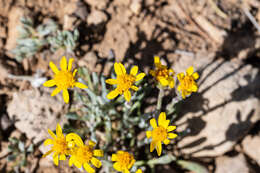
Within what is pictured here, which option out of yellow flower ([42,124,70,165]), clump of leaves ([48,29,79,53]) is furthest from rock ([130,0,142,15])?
yellow flower ([42,124,70,165])

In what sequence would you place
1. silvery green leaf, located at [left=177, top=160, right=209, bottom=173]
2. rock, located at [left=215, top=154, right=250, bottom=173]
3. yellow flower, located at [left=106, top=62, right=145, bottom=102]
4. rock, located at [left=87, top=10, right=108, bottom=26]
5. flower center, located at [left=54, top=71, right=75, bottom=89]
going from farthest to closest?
rock, located at [left=87, top=10, right=108, bottom=26] → rock, located at [left=215, top=154, right=250, bottom=173] → silvery green leaf, located at [left=177, top=160, right=209, bottom=173] → flower center, located at [left=54, top=71, right=75, bottom=89] → yellow flower, located at [left=106, top=62, right=145, bottom=102]

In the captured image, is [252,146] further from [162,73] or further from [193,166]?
[162,73]

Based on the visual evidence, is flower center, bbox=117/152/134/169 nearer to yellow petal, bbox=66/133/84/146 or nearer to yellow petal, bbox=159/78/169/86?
yellow petal, bbox=66/133/84/146

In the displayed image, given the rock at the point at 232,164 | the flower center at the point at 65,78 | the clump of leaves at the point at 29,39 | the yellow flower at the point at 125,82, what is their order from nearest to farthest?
the yellow flower at the point at 125,82 → the flower center at the point at 65,78 → the rock at the point at 232,164 → the clump of leaves at the point at 29,39

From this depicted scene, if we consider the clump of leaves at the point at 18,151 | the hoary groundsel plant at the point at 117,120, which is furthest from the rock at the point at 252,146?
the clump of leaves at the point at 18,151

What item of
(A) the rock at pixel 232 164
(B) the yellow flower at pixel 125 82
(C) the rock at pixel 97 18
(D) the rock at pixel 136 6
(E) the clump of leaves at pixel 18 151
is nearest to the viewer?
(B) the yellow flower at pixel 125 82

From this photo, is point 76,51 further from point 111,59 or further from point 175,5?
point 175,5

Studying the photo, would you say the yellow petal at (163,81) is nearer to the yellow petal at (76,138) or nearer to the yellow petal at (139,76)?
the yellow petal at (139,76)
